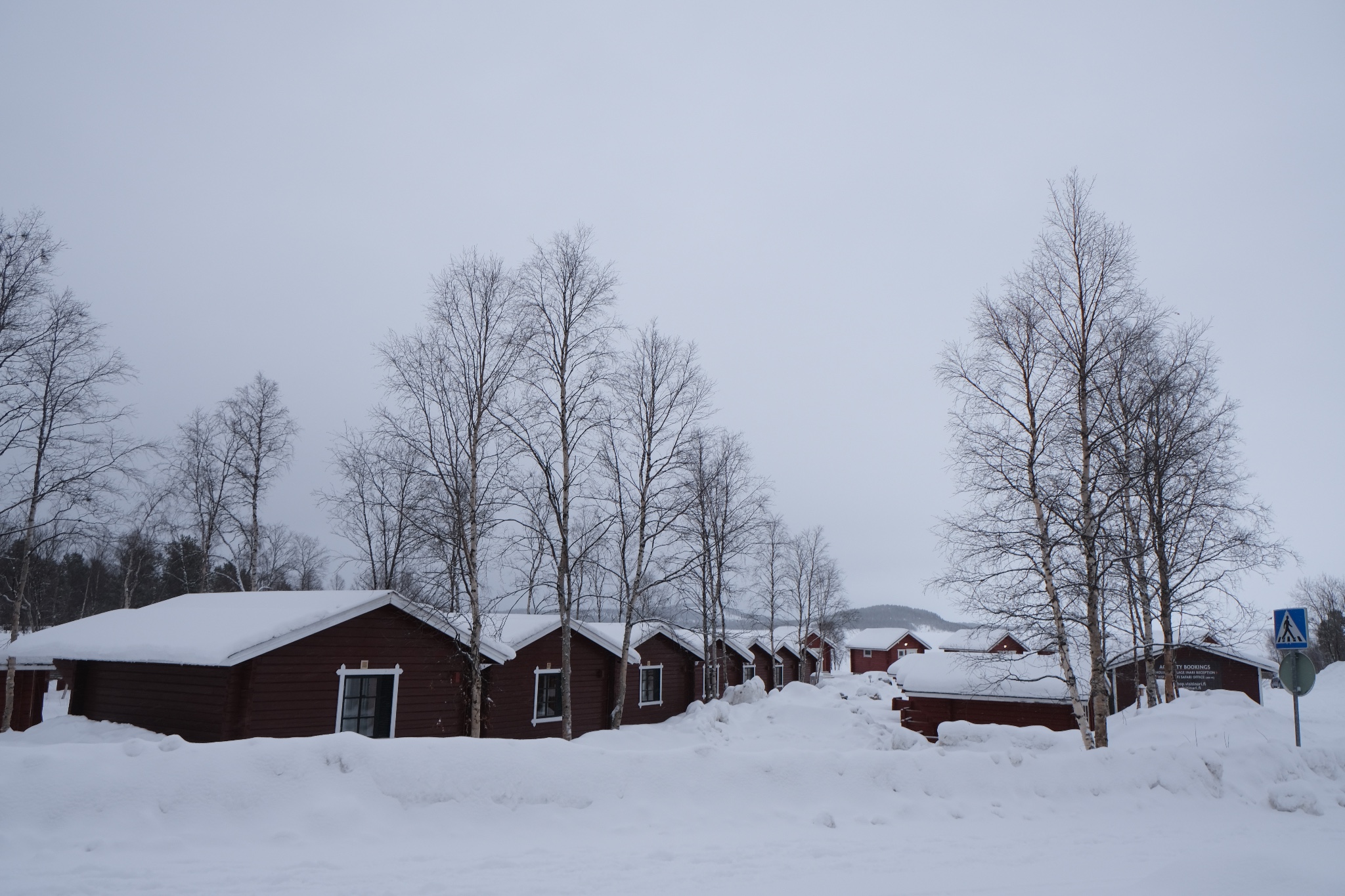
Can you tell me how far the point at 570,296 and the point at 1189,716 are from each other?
16626 mm

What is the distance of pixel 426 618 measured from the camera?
16.3 metres

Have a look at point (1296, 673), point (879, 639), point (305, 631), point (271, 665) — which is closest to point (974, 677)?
point (1296, 673)

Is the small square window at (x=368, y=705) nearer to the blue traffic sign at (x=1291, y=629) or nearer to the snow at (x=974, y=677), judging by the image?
the snow at (x=974, y=677)

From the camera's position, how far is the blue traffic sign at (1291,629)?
35.8 feet

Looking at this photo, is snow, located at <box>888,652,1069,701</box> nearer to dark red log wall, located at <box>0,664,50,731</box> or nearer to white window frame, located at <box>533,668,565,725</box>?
white window frame, located at <box>533,668,565,725</box>

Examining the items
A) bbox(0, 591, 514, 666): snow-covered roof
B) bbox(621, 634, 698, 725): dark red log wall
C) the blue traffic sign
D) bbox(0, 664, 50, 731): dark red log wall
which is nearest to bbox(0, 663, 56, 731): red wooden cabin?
bbox(0, 664, 50, 731): dark red log wall

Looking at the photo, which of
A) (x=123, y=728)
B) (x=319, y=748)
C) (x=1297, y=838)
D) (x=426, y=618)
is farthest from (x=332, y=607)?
(x=1297, y=838)

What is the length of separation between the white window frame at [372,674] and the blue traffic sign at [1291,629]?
635 inches

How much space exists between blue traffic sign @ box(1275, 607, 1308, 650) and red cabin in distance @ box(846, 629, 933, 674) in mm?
58823

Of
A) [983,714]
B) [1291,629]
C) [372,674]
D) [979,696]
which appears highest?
[1291,629]

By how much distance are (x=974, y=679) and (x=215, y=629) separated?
20843 mm

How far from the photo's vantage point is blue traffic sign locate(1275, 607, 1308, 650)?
10.9 metres

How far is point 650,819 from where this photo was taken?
24.8ft

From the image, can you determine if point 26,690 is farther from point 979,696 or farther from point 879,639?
point 879,639
